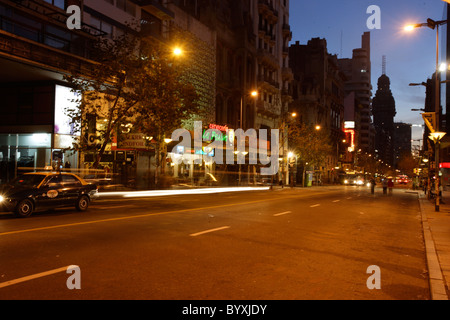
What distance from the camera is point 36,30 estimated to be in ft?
87.1

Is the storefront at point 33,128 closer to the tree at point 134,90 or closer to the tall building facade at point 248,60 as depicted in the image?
the tree at point 134,90

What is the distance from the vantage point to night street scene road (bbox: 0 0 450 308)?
21.0 feet

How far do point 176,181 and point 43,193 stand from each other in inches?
927

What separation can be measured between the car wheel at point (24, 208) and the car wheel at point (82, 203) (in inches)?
94.2

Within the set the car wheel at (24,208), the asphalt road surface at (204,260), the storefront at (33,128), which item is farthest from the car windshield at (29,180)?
the storefront at (33,128)

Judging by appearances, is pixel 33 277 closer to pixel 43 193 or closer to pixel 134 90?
pixel 43 193

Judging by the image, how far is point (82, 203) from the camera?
54.6 ft

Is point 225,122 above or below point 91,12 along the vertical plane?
below

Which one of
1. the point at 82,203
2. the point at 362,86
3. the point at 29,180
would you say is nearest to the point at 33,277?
the point at 29,180

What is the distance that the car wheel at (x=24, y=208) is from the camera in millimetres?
13741

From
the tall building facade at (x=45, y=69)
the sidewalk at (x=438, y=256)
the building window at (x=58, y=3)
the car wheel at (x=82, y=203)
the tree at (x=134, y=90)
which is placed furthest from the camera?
the building window at (x=58, y=3)
